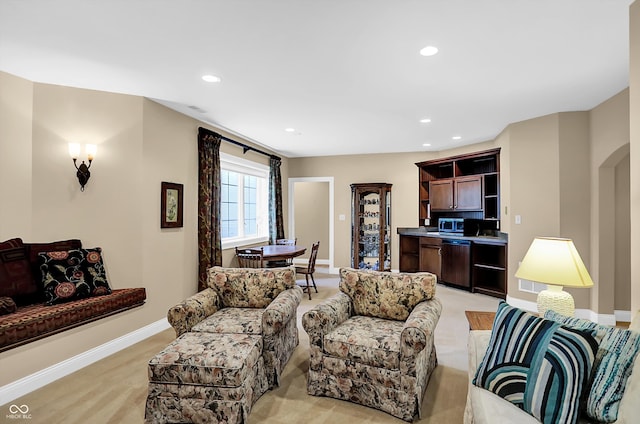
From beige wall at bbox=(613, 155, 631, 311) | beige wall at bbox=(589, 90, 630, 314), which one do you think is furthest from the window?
beige wall at bbox=(613, 155, 631, 311)

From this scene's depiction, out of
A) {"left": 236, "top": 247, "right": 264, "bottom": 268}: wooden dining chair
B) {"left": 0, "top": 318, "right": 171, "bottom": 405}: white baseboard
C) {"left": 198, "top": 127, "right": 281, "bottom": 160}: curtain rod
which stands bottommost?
{"left": 0, "top": 318, "right": 171, "bottom": 405}: white baseboard

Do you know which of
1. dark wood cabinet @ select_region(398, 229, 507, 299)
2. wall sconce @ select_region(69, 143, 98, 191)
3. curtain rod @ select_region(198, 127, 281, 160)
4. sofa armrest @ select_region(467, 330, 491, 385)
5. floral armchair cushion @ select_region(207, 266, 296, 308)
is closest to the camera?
sofa armrest @ select_region(467, 330, 491, 385)

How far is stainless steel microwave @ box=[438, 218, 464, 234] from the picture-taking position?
6098mm

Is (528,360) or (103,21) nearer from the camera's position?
(528,360)

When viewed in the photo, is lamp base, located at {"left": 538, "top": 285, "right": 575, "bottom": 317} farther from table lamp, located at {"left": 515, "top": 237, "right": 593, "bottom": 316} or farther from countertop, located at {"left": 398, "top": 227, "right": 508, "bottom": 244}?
countertop, located at {"left": 398, "top": 227, "right": 508, "bottom": 244}

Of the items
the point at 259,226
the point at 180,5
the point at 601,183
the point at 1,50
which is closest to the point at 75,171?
the point at 1,50

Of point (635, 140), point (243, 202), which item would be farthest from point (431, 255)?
point (635, 140)

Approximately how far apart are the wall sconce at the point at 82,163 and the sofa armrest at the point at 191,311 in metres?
1.69

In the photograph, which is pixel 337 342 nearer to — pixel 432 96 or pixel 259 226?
pixel 432 96

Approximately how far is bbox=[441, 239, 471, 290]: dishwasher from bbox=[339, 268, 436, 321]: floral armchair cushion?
10.8 feet

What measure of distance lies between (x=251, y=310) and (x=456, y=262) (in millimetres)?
4125

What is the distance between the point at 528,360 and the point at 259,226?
5.59 meters

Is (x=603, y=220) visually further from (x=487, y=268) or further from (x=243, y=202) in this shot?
(x=243, y=202)

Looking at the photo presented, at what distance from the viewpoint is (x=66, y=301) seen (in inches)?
117
